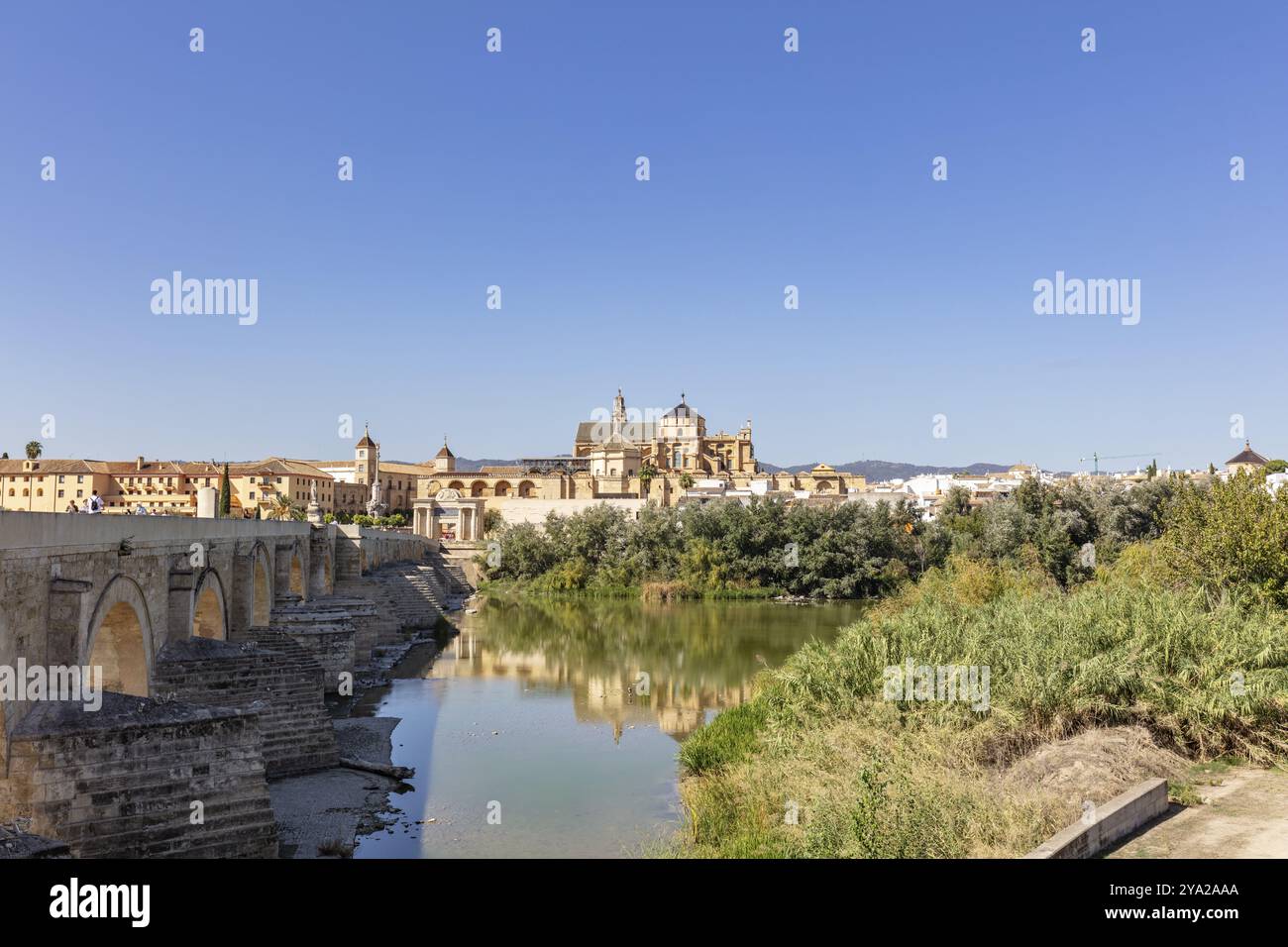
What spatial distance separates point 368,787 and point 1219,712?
10.7 meters

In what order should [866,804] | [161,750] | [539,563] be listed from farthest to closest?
1. [539,563]
2. [161,750]
3. [866,804]

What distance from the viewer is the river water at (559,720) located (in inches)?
464

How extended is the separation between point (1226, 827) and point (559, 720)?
43.2 feet

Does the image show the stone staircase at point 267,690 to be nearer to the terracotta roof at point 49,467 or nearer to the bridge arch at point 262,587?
the bridge arch at point 262,587

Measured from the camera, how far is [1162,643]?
11.6 meters

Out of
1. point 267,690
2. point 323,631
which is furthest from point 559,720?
point 267,690

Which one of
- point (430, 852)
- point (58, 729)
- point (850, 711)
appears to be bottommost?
point (430, 852)

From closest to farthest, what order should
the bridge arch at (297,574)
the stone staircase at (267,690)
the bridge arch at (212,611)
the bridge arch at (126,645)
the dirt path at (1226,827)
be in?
1. the dirt path at (1226,827)
2. the bridge arch at (126,645)
3. the stone staircase at (267,690)
4. the bridge arch at (212,611)
5. the bridge arch at (297,574)

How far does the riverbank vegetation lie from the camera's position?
7629mm

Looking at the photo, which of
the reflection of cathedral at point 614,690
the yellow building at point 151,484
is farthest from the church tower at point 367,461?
the reflection of cathedral at point 614,690

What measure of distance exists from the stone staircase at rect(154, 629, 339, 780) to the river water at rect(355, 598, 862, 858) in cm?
165

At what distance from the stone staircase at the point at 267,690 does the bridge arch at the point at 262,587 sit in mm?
6929
